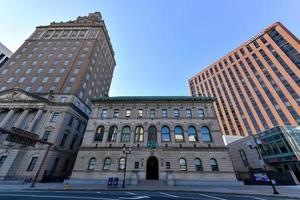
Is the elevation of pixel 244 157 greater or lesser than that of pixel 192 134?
lesser

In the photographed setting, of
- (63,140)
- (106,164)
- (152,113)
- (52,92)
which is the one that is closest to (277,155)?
(152,113)

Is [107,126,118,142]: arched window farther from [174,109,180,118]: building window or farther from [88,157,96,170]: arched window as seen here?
[174,109,180,118]: building window

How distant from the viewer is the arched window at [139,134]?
1032 inches

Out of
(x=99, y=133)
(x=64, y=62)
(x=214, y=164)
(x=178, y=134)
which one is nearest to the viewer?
(x=214, y=164)

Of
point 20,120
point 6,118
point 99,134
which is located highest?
point 6,118

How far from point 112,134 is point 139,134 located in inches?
205

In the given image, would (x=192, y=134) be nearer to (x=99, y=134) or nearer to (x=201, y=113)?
(x=201, y=113)

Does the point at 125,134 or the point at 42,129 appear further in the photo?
the point at 42,129

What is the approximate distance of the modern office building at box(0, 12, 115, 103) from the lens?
37.3m

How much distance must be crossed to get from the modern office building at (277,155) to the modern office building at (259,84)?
71.3 feet

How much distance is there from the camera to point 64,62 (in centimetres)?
4231

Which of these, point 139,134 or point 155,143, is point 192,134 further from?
point 139,134

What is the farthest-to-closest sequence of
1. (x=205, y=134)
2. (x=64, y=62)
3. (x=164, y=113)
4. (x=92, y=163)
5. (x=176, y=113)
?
(x=64, y=62)
(x=164, y=113)
(x=176, y=113)
(x=205, y=134)
(x=92, y=163)

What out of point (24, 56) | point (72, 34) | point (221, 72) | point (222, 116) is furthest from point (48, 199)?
point (221, 72)
